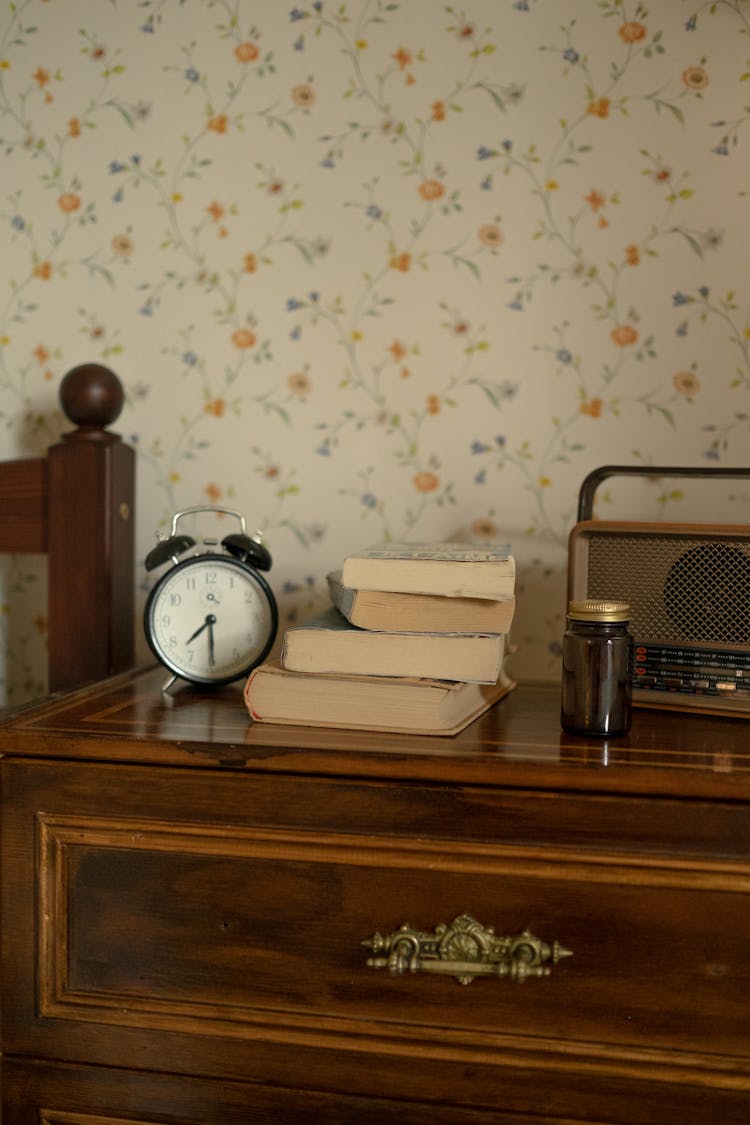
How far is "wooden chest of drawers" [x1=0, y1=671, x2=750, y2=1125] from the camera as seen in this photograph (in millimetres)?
854

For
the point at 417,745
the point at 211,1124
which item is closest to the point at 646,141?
the point at 417,745

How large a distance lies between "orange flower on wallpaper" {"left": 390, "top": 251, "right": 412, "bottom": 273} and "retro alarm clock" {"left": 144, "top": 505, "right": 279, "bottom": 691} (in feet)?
1.54

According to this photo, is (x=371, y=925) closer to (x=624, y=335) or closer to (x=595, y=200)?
(x=624, y=335)

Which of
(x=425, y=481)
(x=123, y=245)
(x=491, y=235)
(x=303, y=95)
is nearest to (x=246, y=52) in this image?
(x=303, y=95)

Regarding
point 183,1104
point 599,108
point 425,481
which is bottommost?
point 183,1104

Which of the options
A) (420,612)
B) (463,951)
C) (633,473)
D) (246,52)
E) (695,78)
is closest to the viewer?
(463,951)

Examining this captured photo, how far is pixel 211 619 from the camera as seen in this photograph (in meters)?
1.15

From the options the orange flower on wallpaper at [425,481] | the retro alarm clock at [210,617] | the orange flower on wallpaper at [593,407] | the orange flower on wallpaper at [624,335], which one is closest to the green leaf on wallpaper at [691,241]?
the orange flower on wallpaper at [624,335]

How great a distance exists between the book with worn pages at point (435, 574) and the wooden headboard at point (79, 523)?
462 millimetres

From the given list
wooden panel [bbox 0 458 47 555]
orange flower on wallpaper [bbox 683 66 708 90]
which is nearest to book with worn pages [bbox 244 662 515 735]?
wooden panel [bbox 0 458 47 555]

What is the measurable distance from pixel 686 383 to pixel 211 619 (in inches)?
26.8

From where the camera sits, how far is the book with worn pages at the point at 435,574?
96 cm

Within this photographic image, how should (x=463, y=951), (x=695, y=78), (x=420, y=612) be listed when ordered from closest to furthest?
(x=463, y=951)
(x=420, y=612)
(x=695, y=78)

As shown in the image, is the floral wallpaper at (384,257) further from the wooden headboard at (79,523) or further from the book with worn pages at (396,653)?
the book with worn pages at (396,653)
